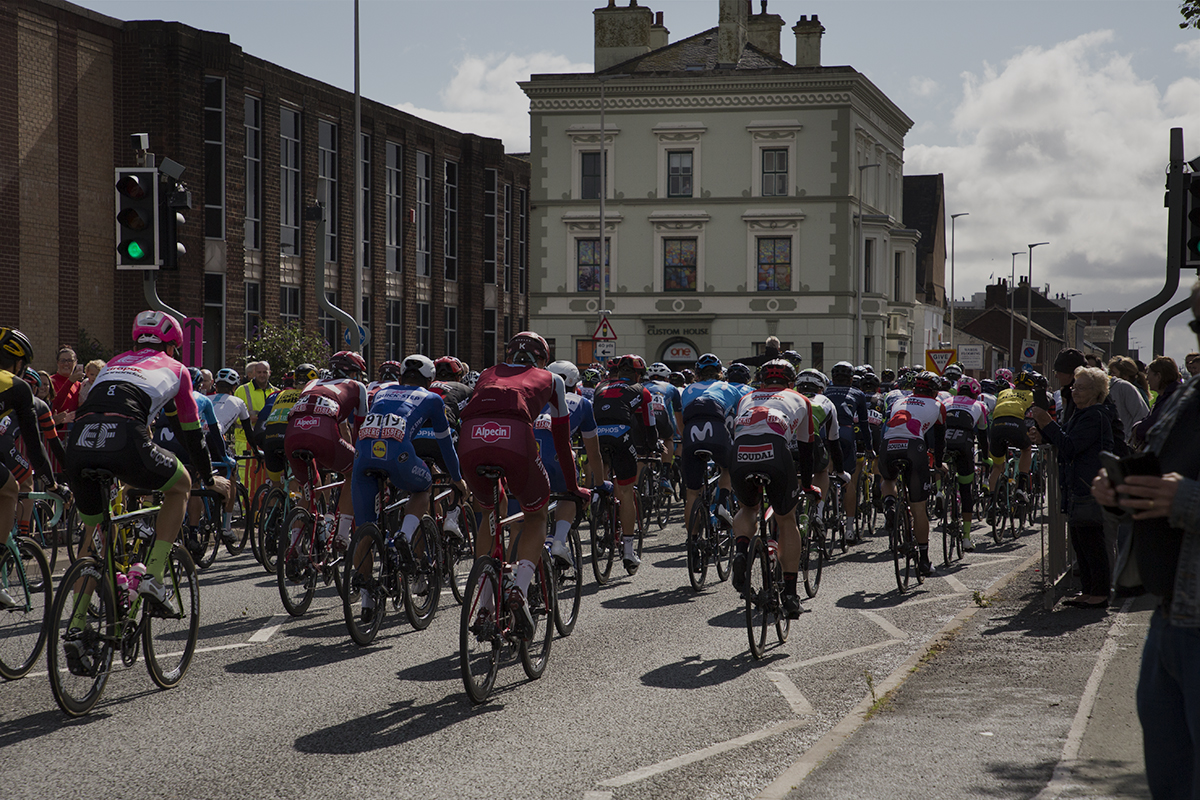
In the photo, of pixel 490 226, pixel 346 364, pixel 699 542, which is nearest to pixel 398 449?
pixel 346 364

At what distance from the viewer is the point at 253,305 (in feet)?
117

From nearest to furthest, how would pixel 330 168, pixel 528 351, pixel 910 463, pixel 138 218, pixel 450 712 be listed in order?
pixel 450 712 < pixel 528 351 < pixel 138 218 < pixel 910 463 < pixel 330 168

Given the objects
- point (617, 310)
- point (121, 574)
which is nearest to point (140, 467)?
point (121, 574)

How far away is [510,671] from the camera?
792 cm

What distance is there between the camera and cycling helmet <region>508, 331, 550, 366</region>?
7.80m

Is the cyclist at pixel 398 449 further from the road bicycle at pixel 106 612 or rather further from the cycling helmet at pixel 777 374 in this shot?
the cycling helmet at pixel 777 374

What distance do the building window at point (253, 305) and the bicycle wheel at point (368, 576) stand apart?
27433 mm

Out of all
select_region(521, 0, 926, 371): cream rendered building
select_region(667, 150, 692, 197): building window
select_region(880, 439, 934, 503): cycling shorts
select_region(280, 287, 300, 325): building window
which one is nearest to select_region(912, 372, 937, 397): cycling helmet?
select_region(880, 439, 934, 503): cycling shorts

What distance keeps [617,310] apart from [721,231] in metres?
5.22

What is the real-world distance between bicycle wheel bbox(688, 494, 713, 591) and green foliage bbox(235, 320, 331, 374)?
20.5 m

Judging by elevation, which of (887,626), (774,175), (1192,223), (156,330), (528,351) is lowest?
(887,626)

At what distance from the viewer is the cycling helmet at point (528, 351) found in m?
7.80

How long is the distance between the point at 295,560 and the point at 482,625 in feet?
9.78

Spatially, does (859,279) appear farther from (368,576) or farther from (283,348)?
(368,576)
